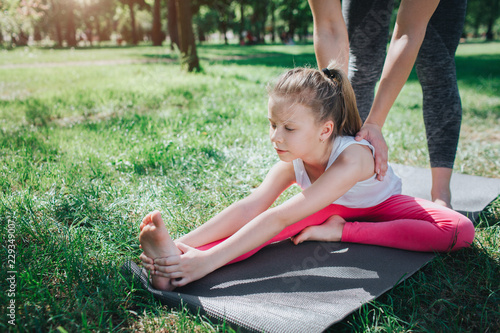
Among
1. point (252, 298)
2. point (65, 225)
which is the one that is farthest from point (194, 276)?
point (65, 225)

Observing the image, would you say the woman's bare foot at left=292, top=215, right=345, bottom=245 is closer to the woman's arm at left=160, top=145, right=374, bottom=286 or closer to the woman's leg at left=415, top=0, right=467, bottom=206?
the woman's arm at left=160, top=145, right=374, bottom=286

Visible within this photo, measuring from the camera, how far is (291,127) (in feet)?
5.46

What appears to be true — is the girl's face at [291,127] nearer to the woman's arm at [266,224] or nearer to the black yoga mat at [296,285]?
the woman's arm at [266,224]

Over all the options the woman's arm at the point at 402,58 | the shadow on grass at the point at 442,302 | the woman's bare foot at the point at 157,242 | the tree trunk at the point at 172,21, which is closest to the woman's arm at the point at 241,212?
the woman's bare foot at the point at 157,242

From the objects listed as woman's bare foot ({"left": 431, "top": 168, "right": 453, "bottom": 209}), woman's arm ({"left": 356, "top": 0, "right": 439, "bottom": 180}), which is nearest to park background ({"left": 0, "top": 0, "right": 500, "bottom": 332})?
woman's bare foot ({"left": 431, "top": 168, "right": 453, "bottom": 209})

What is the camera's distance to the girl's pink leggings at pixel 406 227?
5.90ft

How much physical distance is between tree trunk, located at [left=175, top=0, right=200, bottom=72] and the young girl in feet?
20.6

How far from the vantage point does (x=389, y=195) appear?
204 centimetres

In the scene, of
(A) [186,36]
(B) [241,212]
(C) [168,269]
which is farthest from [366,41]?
(A) [186,36]

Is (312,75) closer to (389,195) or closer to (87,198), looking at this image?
(389,195)

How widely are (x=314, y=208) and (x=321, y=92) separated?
1.72ft

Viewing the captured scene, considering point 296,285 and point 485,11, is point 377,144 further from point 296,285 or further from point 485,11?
point 485,11

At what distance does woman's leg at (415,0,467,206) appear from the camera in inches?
89.9

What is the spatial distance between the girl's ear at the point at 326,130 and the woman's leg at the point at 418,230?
1.60ft
